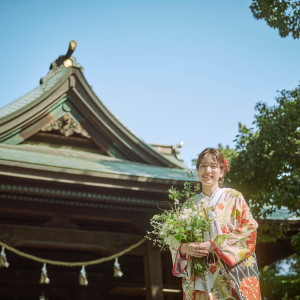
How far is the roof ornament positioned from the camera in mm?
8983

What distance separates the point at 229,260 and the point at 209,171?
725 mm

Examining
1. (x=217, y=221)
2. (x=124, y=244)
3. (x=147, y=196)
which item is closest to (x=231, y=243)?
(x=217, y=221)

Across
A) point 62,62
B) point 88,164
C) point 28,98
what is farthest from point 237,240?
point 62,62

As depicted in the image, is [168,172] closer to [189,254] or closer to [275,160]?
[275,160]

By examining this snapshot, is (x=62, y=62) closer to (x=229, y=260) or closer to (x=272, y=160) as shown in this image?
(x=272, y=160)

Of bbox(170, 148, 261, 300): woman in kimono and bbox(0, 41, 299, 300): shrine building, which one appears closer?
bbox(170, 148, 261, 300): woman in kimono

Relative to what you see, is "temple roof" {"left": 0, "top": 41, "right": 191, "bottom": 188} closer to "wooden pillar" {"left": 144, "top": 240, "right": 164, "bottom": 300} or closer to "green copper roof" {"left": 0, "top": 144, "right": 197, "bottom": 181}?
"green copper roof" {"left": 0, "top": 144, "right": 197, "bottom": 181}

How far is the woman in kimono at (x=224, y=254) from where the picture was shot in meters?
2.89

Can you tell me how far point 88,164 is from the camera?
6832mm

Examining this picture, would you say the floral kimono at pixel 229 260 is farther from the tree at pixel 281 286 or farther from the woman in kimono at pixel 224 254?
the tree at pixel 281 286

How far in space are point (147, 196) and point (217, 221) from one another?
396 cm

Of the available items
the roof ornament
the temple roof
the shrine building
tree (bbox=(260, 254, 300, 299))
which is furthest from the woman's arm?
tree (bbox=(260, 254, 300, 299))

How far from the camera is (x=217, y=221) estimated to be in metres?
3.02

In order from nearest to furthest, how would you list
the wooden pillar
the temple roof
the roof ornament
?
the wooden pillar
the temple roof
the roof ornament
